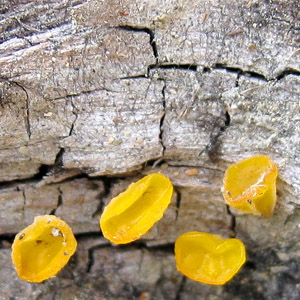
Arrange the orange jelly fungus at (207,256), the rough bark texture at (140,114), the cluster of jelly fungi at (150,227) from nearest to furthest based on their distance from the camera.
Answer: the rough bark texture at (140,114)
the cluster of jelly fungi at (150,227)
the orange jelly fungus at (207,256)

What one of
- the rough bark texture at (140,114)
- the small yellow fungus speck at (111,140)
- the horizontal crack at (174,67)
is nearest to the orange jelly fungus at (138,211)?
the rough bark texture at (140,114)

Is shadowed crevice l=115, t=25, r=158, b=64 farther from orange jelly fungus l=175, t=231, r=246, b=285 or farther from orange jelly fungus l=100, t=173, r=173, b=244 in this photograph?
orange jelly fungus l=175, t=231, r=246, b=285

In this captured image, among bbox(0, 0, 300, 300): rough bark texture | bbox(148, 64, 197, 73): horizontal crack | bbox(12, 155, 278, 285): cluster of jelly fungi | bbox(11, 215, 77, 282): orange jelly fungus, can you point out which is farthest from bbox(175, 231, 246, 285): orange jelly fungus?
bbox(148, 64, 197, 73): horizontal crack

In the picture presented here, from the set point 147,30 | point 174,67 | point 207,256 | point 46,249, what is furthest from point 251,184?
point 46,249

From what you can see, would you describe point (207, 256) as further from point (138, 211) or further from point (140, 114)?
point (140, 114)

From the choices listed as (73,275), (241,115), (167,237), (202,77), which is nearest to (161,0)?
(202,77)

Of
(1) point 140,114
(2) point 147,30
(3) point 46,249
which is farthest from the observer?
(3) point 46,249

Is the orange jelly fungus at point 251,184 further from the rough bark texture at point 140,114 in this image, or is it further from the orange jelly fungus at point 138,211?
the orange jelly fungus at point 138,211
